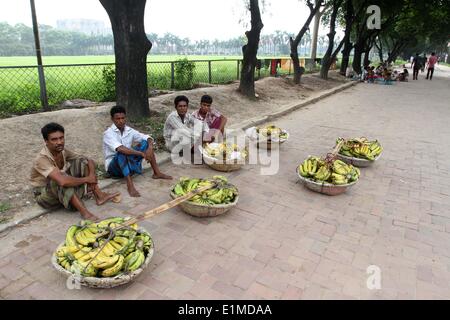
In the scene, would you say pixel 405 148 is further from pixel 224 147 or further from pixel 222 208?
pixel 222 208

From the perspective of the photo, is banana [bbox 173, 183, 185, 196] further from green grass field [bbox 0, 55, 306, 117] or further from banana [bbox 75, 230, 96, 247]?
green grass field [bbox 0, 55, 306, 117]

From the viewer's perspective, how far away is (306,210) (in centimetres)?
415

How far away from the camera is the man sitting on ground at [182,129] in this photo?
5492mm

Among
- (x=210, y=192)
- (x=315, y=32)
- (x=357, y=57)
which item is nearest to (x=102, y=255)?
(x=210, y=192)

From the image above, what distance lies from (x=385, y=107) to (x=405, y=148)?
6.17m

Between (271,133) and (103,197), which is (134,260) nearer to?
(103,197)

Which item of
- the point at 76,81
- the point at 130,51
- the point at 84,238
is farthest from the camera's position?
the point at 76,81

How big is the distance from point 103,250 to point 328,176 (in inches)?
122

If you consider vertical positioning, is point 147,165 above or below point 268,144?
below

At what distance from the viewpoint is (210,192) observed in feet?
12.9

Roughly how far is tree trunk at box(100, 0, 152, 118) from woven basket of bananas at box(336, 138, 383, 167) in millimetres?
4143

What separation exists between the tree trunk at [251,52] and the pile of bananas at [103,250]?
910 cm

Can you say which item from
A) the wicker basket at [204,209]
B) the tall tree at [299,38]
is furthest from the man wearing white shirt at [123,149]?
the tall tree at [299,38]

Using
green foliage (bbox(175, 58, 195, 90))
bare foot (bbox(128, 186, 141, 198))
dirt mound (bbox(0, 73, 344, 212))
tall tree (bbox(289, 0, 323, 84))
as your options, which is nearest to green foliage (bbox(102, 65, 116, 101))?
dirt mound (bbox(0, 73, 344, 212))
